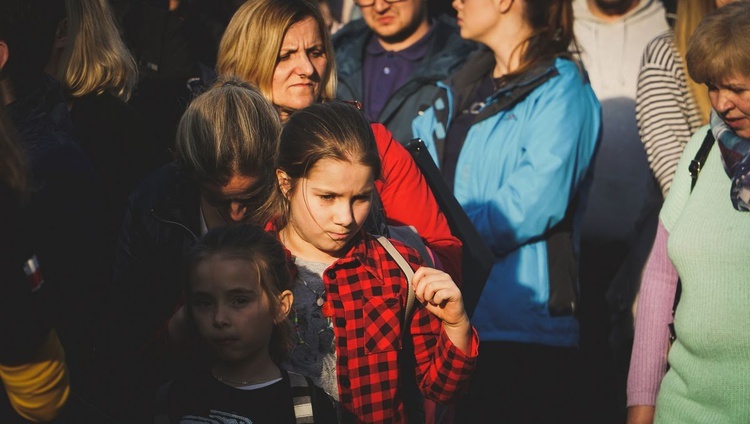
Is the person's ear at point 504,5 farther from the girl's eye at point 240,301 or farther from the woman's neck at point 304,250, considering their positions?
the girl's eye at point 240,301

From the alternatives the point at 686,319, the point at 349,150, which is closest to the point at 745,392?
the point at 686,319

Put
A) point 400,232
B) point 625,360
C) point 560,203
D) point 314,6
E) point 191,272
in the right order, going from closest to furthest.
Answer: point 191,272 → point 400,232 → point 314,6 → point 560,203 → point 625,360

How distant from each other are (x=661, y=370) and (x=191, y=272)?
184 centimetres

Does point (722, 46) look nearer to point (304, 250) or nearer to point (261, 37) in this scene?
point (304, 250)

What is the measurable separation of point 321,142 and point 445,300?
61 cm

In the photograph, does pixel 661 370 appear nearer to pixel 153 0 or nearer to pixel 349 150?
pixel 349 150

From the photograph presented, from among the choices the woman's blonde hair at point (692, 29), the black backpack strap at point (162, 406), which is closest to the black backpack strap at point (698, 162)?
the woman's blonde hair at point (692, 29)

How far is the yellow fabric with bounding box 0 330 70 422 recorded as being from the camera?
2.42 meters

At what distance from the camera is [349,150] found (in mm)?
3250

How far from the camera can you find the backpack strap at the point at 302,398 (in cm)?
296

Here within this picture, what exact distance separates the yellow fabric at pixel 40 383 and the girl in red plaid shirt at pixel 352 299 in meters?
0.87

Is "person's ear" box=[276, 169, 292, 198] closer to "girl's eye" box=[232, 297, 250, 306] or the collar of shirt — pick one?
"girl's eye" box=[232, 297, 250, 306]

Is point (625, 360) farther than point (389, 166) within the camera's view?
Yes

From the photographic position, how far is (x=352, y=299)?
10.6ft
